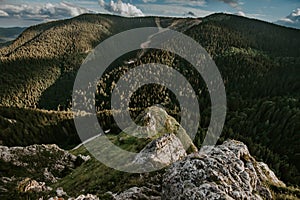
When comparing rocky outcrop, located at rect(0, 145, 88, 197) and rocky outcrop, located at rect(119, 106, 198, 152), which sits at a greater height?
rocky outcrop, located at rect(119, 106, 198, 152)

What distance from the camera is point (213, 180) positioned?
2389 cm

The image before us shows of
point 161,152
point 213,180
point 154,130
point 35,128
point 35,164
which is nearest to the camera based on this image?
point 213,180

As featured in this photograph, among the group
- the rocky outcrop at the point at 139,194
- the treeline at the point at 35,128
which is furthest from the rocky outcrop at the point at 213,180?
the treeline at the point at 35,128

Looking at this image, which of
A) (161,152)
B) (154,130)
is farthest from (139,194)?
(154,130)

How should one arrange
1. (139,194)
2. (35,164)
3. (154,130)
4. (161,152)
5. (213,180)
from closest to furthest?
(213,180) → (139,194) → (161,152) → (35,164) → (154,130)

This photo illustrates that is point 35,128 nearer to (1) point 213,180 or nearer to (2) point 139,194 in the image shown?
(2) point 139,194

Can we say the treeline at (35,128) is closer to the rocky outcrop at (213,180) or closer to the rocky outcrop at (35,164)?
the rocky outcrop at (35,164)

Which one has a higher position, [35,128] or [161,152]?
[161,152]

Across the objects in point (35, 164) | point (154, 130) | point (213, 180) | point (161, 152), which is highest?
point (213, 180)

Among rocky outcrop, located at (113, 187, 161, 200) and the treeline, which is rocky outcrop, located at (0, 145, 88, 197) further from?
the treeline

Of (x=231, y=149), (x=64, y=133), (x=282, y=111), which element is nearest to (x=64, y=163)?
(x=231, y=149)

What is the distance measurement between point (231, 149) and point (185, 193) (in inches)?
439

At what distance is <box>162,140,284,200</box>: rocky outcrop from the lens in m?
22.9

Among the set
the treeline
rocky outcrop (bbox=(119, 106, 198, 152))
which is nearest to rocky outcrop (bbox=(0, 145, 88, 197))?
rocky outcrop (bbox=(119, 106, 198, 152))
